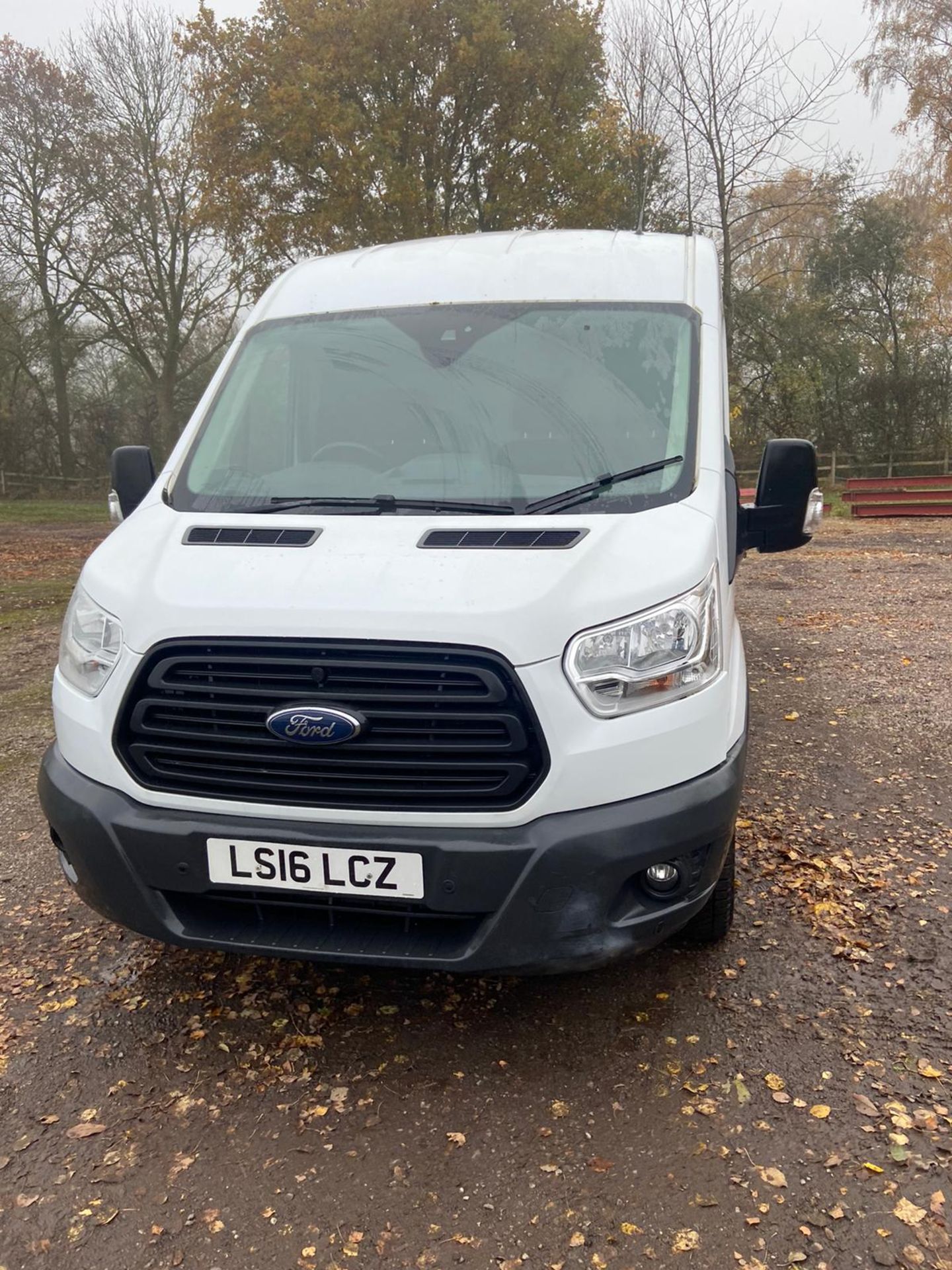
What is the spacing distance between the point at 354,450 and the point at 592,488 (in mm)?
865

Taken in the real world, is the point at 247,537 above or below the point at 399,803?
above

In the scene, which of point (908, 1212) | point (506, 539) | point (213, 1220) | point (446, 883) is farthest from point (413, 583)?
point (908, 1212)

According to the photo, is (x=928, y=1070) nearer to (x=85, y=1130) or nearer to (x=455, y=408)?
(x=85, y=1130)

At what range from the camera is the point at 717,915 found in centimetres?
326

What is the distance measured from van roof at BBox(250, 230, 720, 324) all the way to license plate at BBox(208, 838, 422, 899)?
217 centimetres

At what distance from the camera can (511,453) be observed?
326 centimetres

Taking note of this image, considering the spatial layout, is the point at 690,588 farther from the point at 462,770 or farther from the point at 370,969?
the point at 370,969

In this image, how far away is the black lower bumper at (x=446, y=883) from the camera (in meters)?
2.48

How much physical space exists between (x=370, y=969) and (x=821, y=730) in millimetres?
3407

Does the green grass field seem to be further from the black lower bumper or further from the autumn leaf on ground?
the autumn leaf on ground

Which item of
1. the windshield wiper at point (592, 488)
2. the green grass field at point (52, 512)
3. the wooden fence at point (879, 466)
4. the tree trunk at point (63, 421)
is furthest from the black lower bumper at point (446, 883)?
the tree trunk at point (63, 421)

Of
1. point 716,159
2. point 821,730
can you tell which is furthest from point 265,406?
point 716,159

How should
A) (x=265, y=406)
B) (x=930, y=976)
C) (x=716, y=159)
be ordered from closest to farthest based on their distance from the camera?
(x=930, y=976)
(x=265, y=406)
(x=716, y=159)

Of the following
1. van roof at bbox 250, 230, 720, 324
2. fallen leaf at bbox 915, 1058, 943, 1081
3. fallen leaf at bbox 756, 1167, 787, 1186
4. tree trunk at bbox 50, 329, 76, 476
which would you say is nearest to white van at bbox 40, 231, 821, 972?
fallen leaf at bbox 756, 1167, 787, 1186
